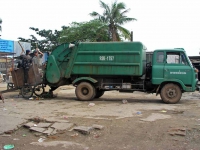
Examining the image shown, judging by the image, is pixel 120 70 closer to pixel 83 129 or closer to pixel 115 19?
pixel 83 129

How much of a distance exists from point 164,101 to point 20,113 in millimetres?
5286

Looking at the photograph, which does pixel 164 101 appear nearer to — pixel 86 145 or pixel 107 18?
pixel 86 145

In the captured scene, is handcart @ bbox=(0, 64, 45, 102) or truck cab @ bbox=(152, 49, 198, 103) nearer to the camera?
truck cab @ bbox=(152, 49, 198, 103)

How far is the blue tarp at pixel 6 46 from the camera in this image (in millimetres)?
22750

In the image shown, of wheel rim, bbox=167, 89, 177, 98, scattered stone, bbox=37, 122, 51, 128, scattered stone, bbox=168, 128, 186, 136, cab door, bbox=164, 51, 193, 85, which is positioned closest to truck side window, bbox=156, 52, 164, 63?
cab door, bbox=164, 51, 193, 85

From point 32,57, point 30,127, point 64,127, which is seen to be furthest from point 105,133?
point 32,57

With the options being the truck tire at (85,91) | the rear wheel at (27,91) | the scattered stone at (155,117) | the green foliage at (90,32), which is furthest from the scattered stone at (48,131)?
the green foliage at (90,32)

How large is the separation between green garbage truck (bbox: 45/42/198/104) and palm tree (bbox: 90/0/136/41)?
50.9ft

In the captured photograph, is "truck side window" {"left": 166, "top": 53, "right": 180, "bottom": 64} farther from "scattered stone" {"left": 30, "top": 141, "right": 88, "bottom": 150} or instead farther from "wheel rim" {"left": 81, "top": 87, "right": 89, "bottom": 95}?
"scattered stone" {"left": 30, "top": 141, "right": 88, "bottom": 150}

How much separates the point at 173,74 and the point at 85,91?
3.58 m

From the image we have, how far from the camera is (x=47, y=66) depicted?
11203 mm

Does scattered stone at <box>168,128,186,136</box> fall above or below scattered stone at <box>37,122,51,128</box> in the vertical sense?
below

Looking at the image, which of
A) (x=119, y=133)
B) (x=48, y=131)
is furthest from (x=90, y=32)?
(x=119, y=133)

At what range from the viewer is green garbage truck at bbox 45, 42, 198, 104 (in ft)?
32.3
